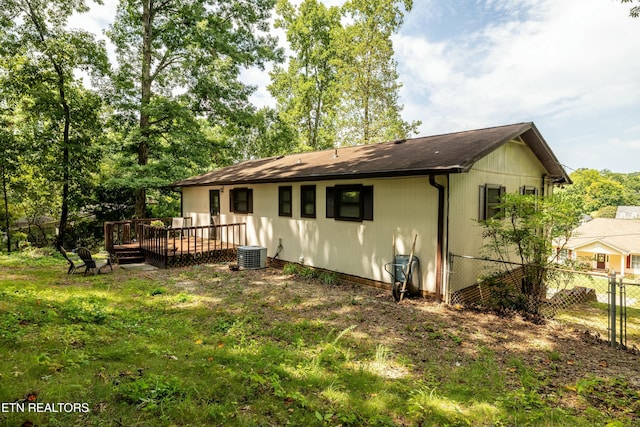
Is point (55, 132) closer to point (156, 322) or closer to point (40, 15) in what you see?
point (40, 15)

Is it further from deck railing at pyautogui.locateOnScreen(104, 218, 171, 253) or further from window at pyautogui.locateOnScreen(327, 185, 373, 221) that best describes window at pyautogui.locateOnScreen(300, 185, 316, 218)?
deck railing at pyautogui.locateOnScreen(104, 218, 171, 253)

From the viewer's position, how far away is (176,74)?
53.8 feet

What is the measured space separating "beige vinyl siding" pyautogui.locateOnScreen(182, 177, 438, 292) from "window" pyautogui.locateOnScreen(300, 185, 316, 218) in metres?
0.15

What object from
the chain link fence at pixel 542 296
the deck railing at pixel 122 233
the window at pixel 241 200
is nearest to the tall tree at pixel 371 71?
the window at pixel 241 200

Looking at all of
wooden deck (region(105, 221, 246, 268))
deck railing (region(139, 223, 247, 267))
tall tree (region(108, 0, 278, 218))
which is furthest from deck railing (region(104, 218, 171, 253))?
tall tree (region(108, 0, 278, 218))

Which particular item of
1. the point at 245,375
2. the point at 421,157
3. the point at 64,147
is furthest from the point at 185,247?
the point at 245,375

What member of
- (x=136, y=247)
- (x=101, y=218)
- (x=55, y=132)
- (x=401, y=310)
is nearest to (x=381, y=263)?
(x=401, y=310)

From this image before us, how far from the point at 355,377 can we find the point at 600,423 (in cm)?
229

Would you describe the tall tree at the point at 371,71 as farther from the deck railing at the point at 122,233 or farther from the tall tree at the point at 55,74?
the deck railing at the point at 122,233

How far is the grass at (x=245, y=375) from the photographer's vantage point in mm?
2730

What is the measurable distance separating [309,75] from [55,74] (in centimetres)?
1677

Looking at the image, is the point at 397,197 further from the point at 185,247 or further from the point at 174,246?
the point at 185,247

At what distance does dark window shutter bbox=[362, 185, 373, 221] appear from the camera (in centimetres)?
782

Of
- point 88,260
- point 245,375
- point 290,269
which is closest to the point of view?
point 245,375
